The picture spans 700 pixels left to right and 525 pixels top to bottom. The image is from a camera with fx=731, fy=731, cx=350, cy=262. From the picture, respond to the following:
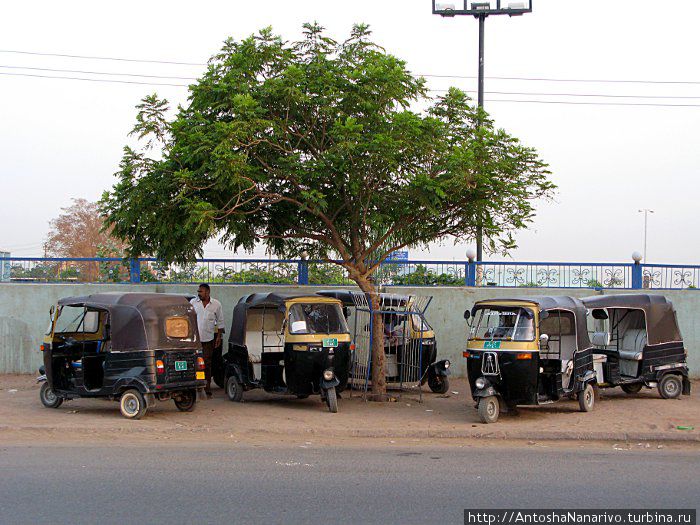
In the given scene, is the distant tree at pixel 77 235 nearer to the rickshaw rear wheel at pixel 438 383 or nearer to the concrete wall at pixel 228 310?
the concrete wall at pixel 228 310

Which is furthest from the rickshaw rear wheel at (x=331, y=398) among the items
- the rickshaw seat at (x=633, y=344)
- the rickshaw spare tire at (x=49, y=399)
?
the rickshaw seat at (x=633, y=344)

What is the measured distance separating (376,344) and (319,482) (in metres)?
6.29

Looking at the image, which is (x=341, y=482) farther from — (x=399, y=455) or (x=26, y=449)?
(x=26, y=449)

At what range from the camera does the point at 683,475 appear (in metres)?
8.54

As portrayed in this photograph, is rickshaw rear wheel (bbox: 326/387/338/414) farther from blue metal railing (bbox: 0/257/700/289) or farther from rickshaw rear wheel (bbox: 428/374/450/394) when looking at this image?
blue metal railing (bbox: 0/257/700/289)

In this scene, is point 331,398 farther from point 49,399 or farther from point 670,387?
point 670,387

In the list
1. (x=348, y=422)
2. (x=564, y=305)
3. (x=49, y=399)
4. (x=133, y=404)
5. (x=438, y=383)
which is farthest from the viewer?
(x=438, y=383)

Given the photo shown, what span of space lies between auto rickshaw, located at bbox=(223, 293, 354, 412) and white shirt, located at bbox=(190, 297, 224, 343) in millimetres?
549

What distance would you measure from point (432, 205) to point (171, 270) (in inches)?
311

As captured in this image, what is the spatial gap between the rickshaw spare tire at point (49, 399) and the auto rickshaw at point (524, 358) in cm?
735

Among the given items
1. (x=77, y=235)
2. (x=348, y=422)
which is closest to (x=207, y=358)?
(x=348, y=422)

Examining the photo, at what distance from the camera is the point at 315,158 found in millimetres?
13133

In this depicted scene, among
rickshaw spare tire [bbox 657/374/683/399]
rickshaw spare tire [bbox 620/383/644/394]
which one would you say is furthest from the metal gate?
rickshaw spare tire [bbox 657/374/683/399]

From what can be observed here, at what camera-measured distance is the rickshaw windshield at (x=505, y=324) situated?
12016 millimetres
